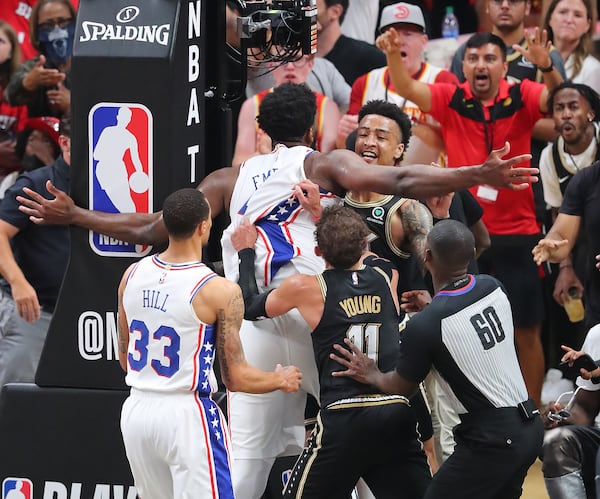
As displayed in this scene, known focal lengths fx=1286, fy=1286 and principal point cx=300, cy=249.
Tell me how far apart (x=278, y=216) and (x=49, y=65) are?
3926mm

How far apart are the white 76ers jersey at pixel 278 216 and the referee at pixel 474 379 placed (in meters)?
0.97

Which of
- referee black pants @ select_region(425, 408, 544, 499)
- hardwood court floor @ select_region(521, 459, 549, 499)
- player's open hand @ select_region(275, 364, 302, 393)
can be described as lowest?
hardwood court floor @ select_region(521, 459, 549, 499)

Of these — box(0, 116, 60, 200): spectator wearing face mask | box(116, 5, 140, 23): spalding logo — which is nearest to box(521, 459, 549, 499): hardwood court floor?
box(116, 5, 140, 23): spalding logo

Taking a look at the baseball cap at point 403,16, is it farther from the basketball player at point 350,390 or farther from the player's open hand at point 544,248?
the basketball player at point 350,390

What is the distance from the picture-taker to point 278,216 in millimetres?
6488

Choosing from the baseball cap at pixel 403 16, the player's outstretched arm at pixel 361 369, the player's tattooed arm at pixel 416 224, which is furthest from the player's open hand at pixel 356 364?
the baseball cap at pixel 403 16

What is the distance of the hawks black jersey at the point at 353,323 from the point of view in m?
5.92

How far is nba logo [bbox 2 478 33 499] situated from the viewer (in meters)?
6.74

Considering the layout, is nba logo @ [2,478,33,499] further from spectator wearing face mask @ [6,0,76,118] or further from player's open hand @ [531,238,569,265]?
spectator wearing face mask @ [6,0,76,118]

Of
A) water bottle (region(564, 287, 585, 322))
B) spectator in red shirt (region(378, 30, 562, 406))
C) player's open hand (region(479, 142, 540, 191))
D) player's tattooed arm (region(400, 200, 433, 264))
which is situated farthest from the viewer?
spectator in red shirt (region(378, 30, 562, 406))

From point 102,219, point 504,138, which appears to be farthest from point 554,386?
point 102,219

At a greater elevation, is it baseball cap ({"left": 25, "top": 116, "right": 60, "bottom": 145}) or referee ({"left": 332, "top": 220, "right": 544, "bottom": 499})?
baseball cap ({"left": 25, "top": 116, "right": 60, "bottom": 145})

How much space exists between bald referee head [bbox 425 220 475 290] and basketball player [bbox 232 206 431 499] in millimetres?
345

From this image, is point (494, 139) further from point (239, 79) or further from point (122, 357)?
point (122, 357)
